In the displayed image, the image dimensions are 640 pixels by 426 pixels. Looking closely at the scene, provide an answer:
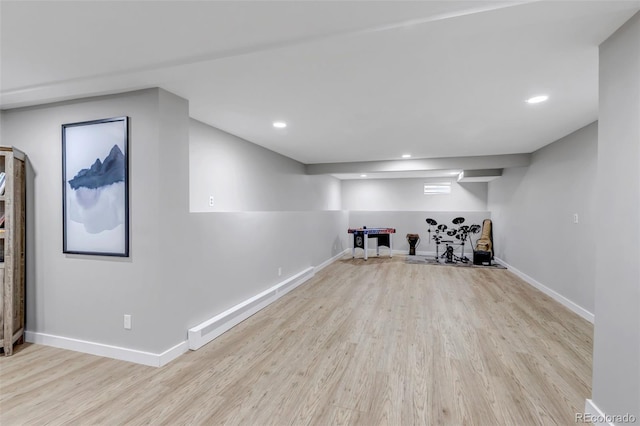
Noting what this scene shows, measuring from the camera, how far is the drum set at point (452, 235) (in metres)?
7.40

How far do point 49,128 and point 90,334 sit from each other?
1.87 meters

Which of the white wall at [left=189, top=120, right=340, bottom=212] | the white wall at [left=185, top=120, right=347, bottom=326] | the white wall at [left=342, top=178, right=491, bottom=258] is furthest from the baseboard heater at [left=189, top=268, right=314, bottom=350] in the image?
the white wall at [left=342, top=178, right=491, bottom=258]

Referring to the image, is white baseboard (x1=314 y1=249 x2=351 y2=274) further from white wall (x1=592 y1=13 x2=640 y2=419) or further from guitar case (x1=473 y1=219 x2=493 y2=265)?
white wall (x1=592 y1=13 x2=640 y2=419)

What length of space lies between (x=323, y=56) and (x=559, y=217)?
4.13 meters

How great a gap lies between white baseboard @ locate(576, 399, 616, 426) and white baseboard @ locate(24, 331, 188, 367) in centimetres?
294

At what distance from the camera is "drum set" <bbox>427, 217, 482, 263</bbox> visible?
7.40 m

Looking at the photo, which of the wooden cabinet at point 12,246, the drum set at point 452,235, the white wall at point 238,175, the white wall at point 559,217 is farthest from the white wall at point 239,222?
the white wall at point 559,217

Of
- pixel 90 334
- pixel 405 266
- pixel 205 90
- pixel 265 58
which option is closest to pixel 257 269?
pixel 90 334

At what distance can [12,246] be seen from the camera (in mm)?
2609

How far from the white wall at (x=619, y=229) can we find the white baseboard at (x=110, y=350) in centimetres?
296

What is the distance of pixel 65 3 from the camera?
1421 millimetres

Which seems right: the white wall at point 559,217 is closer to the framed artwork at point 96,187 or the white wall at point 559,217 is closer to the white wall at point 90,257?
the white wall at point 90,257

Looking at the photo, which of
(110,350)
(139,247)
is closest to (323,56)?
(139,247)

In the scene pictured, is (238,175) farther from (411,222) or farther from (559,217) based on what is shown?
(411,222)
